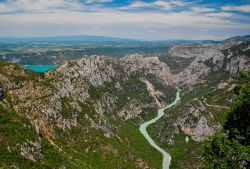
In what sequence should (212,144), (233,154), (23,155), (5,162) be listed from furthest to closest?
(23,155)
(5,162)
(212,144)
(233,154)

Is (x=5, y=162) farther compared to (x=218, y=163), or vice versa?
(x=5, y=162)

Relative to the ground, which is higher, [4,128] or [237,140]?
[237,140]

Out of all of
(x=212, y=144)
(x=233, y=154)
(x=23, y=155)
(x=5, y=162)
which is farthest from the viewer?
(x=23, y=155)

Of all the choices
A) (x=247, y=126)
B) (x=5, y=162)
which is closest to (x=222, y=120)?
(x=247, y=126)

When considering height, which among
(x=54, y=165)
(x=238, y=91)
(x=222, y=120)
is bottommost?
(x=54, y=165)

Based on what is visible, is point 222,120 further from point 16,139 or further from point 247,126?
point 16,139

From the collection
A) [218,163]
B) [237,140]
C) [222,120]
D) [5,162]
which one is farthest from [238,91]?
[5,162]
